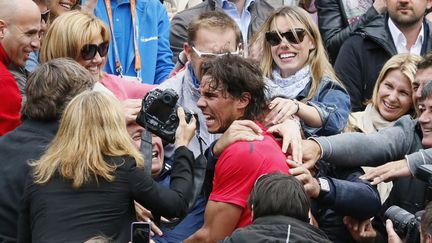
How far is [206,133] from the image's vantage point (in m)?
6.53

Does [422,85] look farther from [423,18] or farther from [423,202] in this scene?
[423,18]

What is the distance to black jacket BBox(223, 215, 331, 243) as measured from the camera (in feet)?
15.3

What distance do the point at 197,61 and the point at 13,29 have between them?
1203mm

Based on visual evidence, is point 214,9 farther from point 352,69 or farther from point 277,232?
point 277,232

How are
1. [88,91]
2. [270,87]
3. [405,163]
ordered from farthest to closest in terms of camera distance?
[270,87], [405,163], [88,91]

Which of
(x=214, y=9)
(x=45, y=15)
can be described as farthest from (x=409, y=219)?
(x=214, y=9)

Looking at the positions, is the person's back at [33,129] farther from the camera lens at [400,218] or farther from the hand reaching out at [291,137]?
the camera lens at [400,218]

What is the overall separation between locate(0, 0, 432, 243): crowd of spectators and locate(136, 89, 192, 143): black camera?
30 mm

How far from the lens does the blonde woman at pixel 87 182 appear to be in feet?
16.3

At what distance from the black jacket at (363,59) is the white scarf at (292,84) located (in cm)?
132

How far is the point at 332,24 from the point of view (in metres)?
8.69

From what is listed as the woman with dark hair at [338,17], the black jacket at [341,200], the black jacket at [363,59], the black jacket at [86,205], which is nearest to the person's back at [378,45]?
the black jacket at [363,59]

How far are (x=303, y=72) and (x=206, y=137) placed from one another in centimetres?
76

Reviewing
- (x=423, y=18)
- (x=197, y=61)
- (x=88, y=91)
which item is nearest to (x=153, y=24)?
(x=197, y=61)
